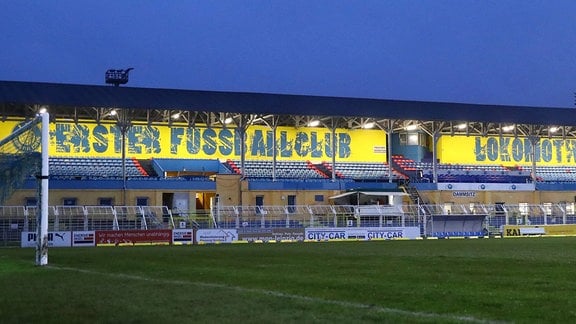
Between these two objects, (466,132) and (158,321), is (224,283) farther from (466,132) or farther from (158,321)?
(466,132)

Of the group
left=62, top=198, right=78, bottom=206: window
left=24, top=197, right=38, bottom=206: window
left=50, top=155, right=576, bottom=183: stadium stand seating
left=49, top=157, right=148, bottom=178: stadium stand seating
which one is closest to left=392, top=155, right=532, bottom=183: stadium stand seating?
left=50, top=155, right=576, bottom=183: stadium stand seating

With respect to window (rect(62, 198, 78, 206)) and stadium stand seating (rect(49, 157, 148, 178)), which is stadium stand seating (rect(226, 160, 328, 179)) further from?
window (rect(62, 198, 78, 206))

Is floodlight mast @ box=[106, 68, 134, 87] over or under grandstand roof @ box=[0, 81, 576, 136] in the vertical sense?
over

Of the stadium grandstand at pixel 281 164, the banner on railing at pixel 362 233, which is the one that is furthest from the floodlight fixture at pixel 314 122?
the banner on railing at pixel 362 233

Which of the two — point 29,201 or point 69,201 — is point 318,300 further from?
point 69,201

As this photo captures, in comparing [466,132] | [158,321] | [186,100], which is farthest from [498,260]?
[466,132]

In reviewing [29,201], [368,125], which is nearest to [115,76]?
[29,201]

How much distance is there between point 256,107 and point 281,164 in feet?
32.5

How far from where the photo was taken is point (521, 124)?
73125mm

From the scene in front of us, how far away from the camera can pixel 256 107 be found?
6494cm

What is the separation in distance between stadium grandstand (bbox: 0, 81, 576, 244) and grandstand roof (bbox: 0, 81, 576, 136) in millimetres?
161

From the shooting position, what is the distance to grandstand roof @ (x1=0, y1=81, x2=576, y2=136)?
197 ft

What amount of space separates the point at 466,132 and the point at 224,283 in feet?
223

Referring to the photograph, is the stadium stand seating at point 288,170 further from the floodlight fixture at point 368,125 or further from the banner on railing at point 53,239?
the banner on railing at point 53,239
